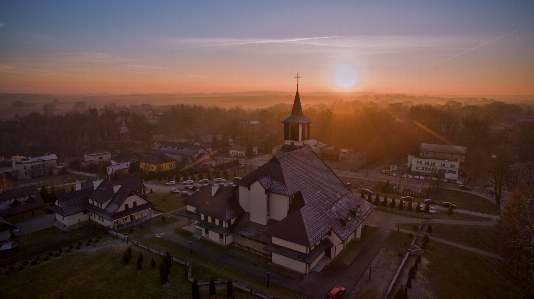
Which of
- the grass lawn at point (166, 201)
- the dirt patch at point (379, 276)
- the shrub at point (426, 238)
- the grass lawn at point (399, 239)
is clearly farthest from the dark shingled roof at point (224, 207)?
the shrub at point (426, 238)

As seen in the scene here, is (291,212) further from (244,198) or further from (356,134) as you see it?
(356,134)

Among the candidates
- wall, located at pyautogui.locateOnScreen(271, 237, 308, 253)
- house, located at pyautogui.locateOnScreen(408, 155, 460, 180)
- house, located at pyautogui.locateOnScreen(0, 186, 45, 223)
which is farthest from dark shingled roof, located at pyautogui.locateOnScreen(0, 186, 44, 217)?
house, located at pyautogui.locateOnScreen(408, 155, 460, 180)

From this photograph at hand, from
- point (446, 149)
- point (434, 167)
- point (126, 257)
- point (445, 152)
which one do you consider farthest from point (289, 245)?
point (446, 149)

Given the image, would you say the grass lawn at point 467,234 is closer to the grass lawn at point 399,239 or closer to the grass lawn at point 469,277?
the grass lawn at point 469,277

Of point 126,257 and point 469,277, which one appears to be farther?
point 126,257

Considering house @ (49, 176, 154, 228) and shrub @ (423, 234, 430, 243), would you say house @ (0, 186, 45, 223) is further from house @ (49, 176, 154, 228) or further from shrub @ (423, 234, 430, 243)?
shrub @ (423, 234, 430, 243)

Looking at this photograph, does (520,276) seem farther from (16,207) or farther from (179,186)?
(16,207)
